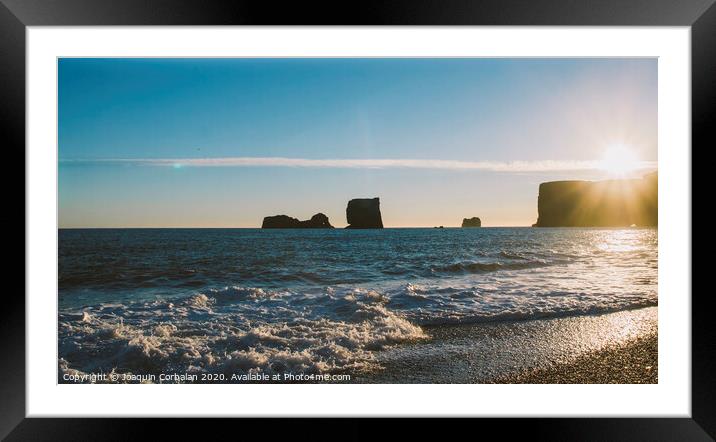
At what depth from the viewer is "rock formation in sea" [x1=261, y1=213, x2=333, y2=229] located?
16.4 meters

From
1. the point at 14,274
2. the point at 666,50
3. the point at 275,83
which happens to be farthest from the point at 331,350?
the point at 275,83

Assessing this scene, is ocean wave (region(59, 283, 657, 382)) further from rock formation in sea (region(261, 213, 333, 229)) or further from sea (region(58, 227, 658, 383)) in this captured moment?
rock formation in sea (region(261, 213, 333, 229))

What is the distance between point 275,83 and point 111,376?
16.3 feet

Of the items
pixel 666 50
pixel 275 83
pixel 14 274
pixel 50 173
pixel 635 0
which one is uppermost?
pixel 275 83

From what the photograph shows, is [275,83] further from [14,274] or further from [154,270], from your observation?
[154,270]

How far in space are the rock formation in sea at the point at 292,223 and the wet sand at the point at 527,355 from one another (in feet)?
43.9

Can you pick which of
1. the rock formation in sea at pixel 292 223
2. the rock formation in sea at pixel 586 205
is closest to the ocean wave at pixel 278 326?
the rock formation in sea at pixel 292 223

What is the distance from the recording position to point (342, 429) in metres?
1.82

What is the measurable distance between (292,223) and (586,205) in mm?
19395

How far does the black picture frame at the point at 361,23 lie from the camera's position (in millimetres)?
1695

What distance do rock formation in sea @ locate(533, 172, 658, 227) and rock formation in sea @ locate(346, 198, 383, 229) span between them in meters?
10.9

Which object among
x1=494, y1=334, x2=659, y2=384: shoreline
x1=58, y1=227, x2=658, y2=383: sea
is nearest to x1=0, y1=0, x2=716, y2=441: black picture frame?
x1=494, y1=334, x2=659, y2=384: shoreline

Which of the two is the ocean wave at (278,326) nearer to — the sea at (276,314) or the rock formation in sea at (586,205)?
the sea at (276,314)

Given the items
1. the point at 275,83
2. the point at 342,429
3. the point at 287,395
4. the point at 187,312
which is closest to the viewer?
the point at 342,429
